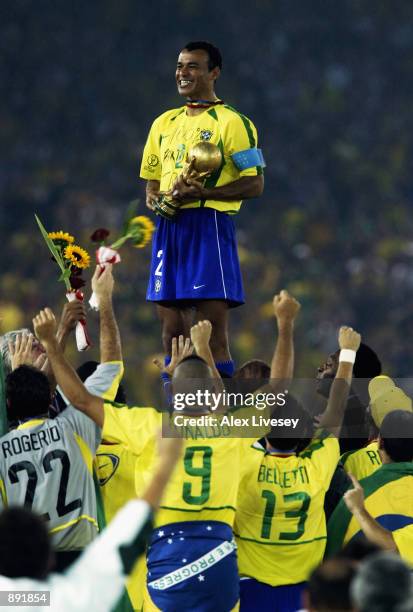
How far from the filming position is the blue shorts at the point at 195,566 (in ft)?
18.4

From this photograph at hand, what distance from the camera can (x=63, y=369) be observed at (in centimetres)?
543

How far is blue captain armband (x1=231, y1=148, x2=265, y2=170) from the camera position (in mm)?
7445

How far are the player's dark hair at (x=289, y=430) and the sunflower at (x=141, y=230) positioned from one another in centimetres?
133

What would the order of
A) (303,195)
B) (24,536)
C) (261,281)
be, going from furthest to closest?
(303,195) < (261,281) < (24,536)

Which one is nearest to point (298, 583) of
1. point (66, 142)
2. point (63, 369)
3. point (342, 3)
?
point (63, 369)

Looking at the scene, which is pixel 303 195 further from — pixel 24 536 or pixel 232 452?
pixel 24 536

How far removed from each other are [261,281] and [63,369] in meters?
11.7

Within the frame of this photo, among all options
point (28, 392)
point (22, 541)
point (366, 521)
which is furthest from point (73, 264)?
point (22, 541)

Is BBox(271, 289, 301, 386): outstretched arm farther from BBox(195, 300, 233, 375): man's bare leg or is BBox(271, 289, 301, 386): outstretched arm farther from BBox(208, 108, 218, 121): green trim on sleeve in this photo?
BBox(208, 108, 218, 121): green trim on sleeve

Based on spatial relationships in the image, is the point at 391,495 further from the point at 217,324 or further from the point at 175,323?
the point at 175,323

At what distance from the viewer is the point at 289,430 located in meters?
5.86

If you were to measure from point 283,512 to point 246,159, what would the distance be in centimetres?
242

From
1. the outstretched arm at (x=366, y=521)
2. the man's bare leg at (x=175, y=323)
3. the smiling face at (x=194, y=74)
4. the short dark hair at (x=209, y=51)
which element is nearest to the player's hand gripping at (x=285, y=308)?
the outstretched arm at (x=366, y=521)

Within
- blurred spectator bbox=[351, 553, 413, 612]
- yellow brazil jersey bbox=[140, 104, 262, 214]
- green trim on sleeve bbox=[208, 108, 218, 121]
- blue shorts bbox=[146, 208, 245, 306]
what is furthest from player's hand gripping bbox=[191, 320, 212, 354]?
blurred spectator bbox=[351, 553, 413, 612]
